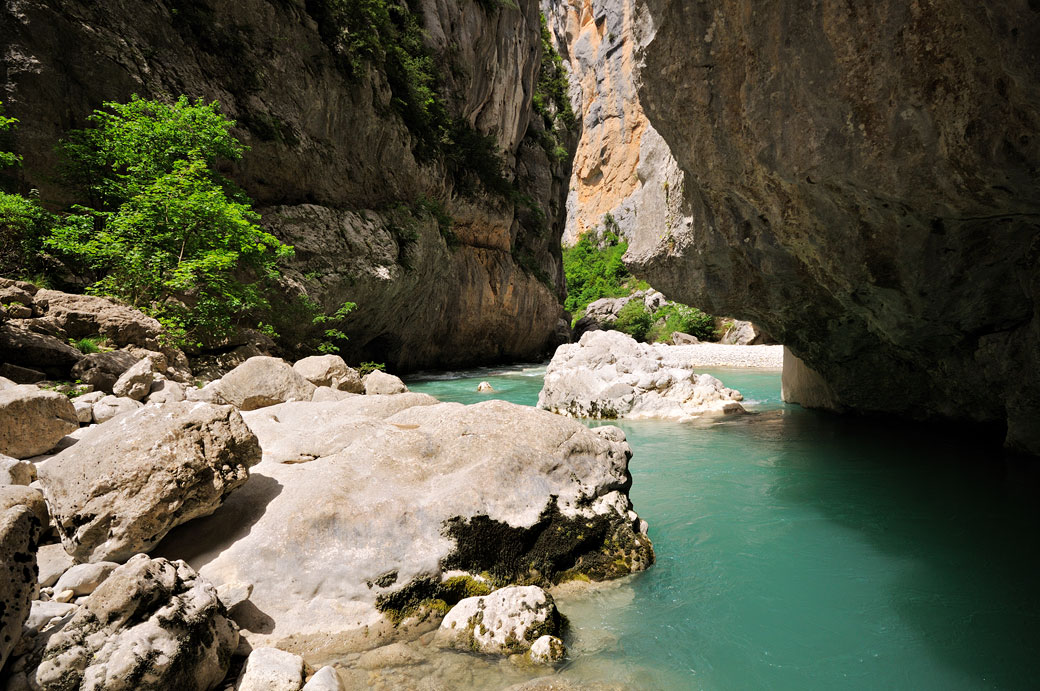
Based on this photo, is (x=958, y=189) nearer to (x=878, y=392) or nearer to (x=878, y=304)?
(x=878, y=304)

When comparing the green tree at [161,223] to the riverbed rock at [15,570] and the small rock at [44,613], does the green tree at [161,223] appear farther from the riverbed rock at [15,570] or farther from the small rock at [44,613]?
the riverbed rock at [15,570]

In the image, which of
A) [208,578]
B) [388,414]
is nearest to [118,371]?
[388,414]

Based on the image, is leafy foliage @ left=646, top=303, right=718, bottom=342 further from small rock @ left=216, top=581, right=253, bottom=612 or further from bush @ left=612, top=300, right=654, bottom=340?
small rock @ left=216, top=581, right=253, bottom=612

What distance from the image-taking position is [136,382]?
230 inches

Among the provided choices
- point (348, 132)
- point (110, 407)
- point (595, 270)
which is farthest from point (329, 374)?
point (595, 270)

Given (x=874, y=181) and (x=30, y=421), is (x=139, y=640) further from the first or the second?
(x=874, y=181)

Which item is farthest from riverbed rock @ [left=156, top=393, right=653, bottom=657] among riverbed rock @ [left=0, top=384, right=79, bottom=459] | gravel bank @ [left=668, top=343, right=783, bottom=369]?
gravel bank @ [left=668, top=343, right=783, bottom=369]

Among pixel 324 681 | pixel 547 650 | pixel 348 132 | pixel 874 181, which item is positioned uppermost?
pixel 348 132

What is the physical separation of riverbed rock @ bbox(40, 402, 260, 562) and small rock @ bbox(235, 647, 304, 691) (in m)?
0.99

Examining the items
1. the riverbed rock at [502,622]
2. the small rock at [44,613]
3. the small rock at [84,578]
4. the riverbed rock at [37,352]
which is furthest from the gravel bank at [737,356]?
the small rock at [44,613]

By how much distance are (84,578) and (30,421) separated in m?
1.94

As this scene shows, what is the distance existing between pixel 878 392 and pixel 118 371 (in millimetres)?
11866

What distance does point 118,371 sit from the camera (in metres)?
6.11

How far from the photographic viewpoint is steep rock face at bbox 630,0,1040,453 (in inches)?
146
